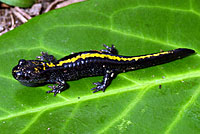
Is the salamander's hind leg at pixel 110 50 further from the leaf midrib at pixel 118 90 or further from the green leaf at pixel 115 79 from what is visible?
the leaf midrib at pixel 118 90

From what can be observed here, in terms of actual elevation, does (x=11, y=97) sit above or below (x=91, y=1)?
below

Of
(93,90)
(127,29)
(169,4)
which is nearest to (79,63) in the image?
(93,90)

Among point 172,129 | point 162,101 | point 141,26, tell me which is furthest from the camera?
point 141,26

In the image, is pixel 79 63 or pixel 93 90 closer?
pixel 93 90

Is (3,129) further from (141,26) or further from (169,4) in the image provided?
(169,4)

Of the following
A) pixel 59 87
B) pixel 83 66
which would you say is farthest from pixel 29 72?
pixel 83 66

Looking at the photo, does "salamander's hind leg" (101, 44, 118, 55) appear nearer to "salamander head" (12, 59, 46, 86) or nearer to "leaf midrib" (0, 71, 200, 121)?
"leaf midrib" (0, 71, 200, 121)

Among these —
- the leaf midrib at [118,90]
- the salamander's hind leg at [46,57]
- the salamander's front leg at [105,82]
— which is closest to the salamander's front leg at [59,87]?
the leaf midrib at [118,90]
